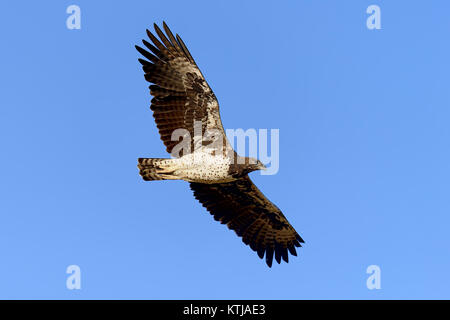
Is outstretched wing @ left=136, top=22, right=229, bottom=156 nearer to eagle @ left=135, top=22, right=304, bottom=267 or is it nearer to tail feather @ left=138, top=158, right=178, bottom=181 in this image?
eagle @ left=135, top=22, right=304, bottom=267

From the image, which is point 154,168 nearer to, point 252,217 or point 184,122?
point 184,122

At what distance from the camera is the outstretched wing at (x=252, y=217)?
1342cm

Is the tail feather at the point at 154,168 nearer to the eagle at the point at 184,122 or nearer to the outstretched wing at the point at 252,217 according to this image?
the eagle at the point at 184,122

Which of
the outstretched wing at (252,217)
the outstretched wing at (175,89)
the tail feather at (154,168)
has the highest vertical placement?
the outstretched wing at (175,89)

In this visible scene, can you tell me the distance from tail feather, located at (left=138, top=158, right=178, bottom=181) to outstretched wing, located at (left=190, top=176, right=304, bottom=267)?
1.66 metres

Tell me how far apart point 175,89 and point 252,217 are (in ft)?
10.9

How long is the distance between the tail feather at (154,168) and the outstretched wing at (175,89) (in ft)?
1.57

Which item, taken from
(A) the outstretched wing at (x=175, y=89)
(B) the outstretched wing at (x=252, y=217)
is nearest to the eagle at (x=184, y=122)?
(A) the outstretched wing at (x=175, y=89)

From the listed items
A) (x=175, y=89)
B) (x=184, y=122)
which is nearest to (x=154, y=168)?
(x=184, y=122)

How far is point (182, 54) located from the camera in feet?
38.9

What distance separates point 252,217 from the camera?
13.7 meters
